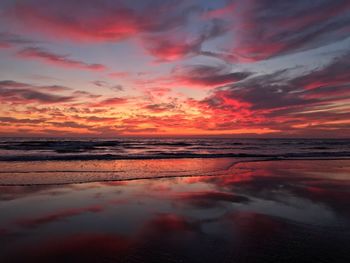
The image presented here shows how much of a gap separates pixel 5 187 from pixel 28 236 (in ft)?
22.8

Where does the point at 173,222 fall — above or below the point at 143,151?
below

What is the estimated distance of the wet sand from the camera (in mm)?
5672

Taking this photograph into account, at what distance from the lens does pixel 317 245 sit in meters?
5.96

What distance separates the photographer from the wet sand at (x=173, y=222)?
567 cm

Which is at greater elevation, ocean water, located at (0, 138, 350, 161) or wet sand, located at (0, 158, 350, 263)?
ocean water, located at (0, 138, 350, 161)

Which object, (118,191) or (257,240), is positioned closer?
(257,240)

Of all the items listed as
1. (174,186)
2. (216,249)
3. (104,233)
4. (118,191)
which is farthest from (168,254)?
(174,186)

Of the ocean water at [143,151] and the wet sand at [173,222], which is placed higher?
the ocean water at [143,151]

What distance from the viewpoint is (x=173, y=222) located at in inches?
306

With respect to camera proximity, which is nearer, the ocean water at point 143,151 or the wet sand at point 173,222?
the wet sand at point 173,222

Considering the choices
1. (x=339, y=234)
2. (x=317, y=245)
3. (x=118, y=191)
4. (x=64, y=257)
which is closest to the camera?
(x=64, y=257)

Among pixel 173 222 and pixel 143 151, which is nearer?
pixel 173 222

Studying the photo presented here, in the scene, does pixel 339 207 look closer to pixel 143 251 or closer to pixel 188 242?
pixel 188 242

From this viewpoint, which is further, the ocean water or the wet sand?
the ocean water
